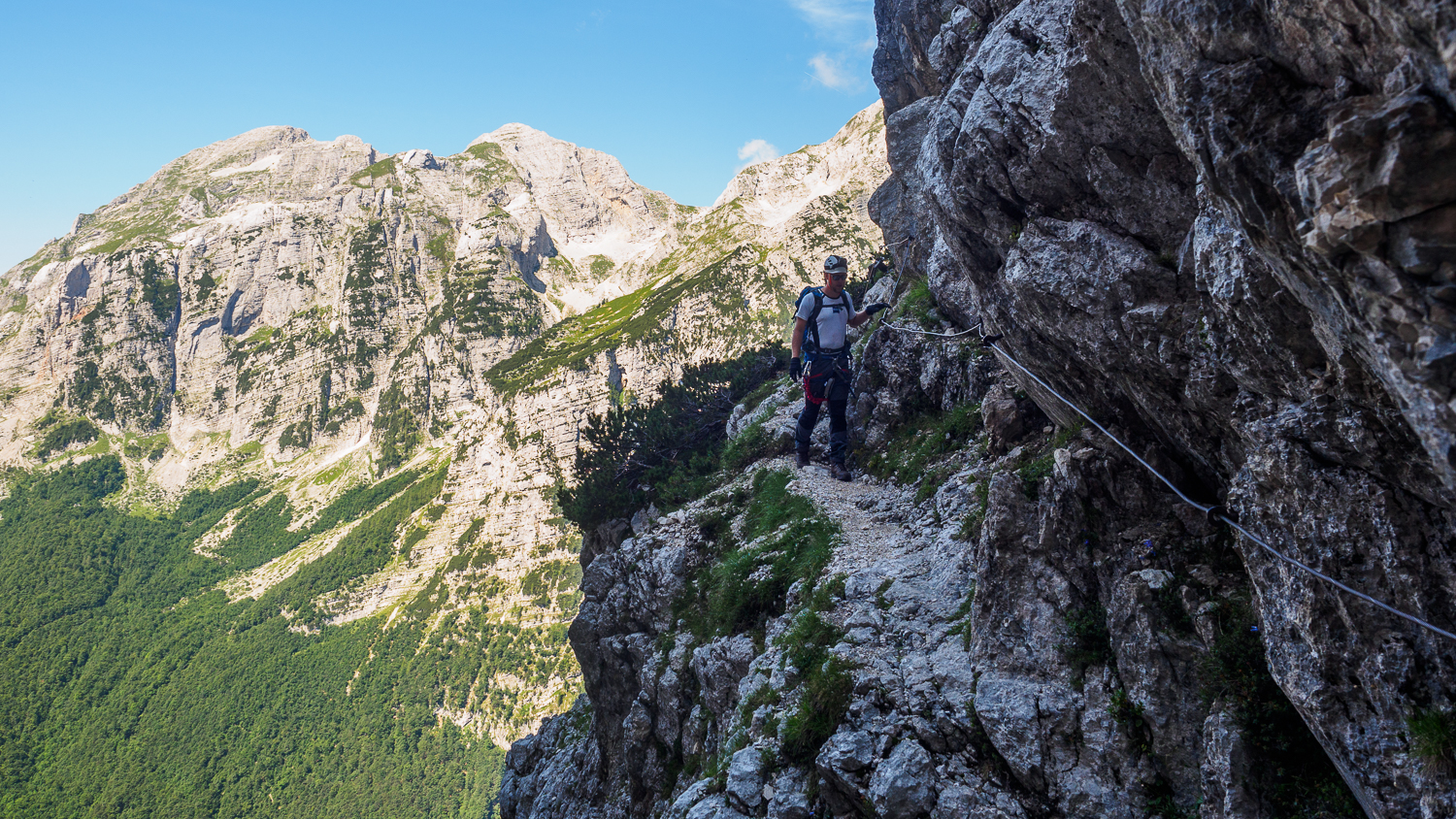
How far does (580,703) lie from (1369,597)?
106 feet

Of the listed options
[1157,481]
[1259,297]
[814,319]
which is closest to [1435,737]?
[1259,297]

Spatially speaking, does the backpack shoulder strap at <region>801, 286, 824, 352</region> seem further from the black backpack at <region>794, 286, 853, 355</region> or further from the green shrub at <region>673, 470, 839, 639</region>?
the green shrub at <region>673, 470, 839, 639</region>

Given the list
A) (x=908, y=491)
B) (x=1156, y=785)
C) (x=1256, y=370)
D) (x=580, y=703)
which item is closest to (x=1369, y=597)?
(x=1256, y=370)

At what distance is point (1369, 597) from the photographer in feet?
16.6

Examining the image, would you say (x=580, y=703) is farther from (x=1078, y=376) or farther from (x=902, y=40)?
Answer: (x=902, y=40)

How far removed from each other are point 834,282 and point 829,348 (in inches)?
69.0

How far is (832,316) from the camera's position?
17656mm

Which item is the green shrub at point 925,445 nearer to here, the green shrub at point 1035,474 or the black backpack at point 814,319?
the black backpack at point 814,319

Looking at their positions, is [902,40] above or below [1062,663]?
above

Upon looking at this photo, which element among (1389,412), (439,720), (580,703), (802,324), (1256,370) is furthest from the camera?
(439,720)

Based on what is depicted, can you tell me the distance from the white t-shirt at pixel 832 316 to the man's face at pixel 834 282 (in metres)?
0.24

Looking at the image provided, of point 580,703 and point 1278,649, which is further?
point 580,703

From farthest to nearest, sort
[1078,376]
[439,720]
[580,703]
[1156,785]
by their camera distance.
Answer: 1. [439,720]
2. [580,703]
3. [1078,376]
4. [1156,785]

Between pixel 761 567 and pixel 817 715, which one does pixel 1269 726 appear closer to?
pixel 817 715
